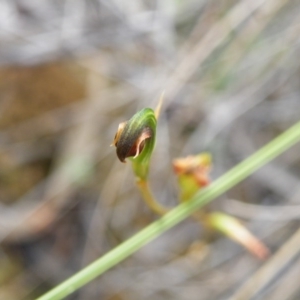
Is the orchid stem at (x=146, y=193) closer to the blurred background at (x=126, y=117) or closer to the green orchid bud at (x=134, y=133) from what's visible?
the green orchid bud at (x=134, y=133)

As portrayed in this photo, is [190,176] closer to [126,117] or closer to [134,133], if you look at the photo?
[134,133]

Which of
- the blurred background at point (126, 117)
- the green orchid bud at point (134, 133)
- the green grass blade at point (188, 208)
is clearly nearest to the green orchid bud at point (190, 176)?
the green grass blade at point (188, 208)

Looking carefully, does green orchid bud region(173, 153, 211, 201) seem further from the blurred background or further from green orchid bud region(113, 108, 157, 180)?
the blurred background

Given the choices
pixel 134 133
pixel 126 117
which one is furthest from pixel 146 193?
pixel 126 117

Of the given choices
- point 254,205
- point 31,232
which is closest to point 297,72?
point 254,205

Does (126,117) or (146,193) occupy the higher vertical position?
(126,117)

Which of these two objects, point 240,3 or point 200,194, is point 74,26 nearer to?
point 240,3

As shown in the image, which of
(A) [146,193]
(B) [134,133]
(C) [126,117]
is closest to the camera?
(B) [134,133]

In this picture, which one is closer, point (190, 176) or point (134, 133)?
point (134, 133)

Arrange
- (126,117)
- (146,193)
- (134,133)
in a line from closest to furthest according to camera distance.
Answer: (134,133)
(146,193)
(126,117)
